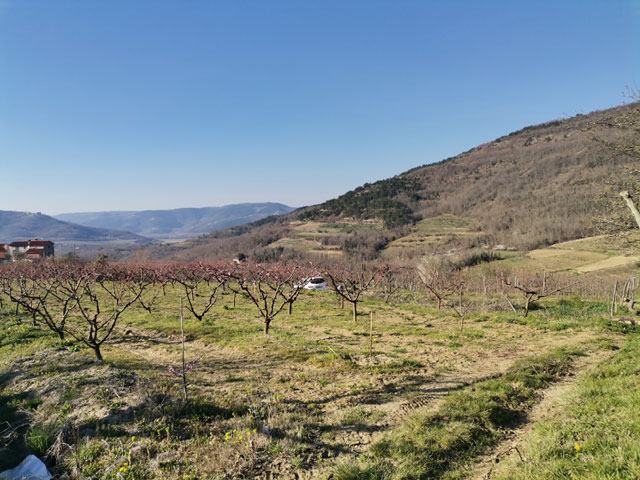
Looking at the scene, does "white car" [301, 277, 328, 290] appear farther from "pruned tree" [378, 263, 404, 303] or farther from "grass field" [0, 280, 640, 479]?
"grass field" [0, 280, 640, 479]

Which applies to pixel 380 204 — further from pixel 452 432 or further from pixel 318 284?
pixel 452 432

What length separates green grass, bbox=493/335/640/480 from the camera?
13.5 ft

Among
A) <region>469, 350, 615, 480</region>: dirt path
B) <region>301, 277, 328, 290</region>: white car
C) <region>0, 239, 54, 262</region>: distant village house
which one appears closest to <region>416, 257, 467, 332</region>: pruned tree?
<region>301, 277, 328, 290</region>: white car

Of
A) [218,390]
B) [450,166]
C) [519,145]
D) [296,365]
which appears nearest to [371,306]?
[296,365]

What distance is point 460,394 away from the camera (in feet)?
24.5

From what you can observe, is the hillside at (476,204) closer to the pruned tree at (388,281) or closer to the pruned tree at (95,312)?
the pruned tree at (388,281)

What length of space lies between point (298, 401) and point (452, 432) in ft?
10.0

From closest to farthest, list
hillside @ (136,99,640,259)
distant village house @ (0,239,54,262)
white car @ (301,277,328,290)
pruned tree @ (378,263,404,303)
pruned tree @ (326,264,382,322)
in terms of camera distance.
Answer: pruned tree @ (326,264,382,322)
pruned tree @ (378,263,404,303)
white car @ (301,277,328,290)
distant village house @ (0,239,54,262)
hillside @ (136,99,640,259)

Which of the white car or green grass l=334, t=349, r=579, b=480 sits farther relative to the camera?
the white car

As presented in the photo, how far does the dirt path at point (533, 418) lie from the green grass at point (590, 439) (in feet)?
0.57

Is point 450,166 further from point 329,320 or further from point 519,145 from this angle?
point 329,320

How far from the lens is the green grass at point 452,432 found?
5.01 metres

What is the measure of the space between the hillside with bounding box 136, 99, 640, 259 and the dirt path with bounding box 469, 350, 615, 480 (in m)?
63.3

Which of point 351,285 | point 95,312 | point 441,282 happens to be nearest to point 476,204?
point 441,282
